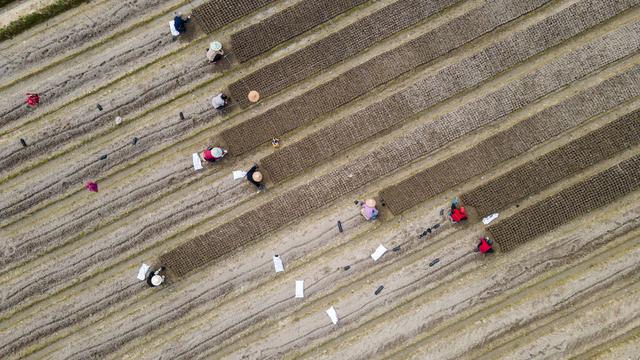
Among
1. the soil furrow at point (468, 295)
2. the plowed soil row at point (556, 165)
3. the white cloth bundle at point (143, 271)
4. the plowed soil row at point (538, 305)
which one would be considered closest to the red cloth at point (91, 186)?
the white cloth bundle at point (143, 271)

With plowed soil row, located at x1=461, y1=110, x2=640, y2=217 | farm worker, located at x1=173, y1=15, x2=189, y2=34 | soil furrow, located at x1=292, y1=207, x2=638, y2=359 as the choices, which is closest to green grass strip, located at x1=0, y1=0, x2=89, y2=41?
farm worker, located at x1=173, y1=15, x2=189, y2=34

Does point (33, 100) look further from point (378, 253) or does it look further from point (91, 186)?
point (378, 253)

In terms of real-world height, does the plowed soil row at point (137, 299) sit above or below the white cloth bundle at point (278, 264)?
above

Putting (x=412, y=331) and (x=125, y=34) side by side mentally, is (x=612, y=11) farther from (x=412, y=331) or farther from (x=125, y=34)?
(x=125, y=34)

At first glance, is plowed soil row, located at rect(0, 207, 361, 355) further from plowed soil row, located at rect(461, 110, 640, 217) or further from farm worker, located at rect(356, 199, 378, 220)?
plowed soil row, located at rect(461, 110, 640, 217)

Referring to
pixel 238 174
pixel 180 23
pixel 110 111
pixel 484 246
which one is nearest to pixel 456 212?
pixel 484 246

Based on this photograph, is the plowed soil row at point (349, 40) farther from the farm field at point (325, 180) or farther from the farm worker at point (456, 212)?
the farm worker at point (456, 212)
